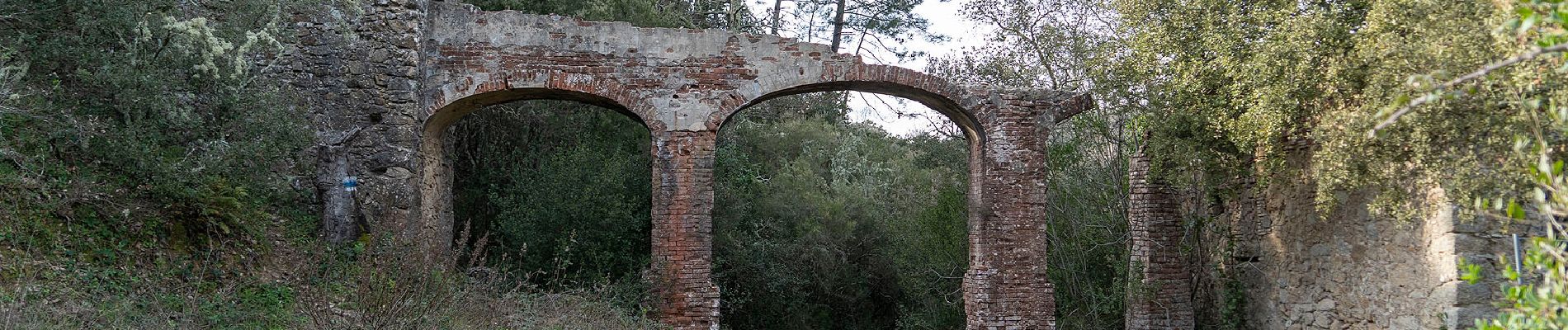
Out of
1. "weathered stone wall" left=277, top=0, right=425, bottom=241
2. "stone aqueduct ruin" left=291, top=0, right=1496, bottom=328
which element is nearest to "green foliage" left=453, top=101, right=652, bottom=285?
"stone aqueduct ruin" left=291, top=0, right=1496, bottom=328

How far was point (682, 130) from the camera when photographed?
10.2m

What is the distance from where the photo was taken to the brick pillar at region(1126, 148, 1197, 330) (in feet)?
36.0

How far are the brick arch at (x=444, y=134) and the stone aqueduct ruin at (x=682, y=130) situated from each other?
0.11 feet

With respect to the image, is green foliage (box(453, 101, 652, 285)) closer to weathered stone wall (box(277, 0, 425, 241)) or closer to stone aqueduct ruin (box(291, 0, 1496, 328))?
stone aqueduct ruin (box(291, 0, 1496, 328))

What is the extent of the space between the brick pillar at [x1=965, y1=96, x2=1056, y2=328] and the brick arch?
11.8 ft

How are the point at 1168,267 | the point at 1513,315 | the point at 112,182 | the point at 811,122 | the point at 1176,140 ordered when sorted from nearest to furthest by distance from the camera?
the point at 1513,315, the point at 112,182, the point at 1176,140, the point at 1168,267, the point at 811,122

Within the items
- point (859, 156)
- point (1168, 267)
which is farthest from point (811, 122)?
point (1168, 267)

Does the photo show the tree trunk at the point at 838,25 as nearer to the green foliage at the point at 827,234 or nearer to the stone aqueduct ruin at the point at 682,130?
the green foliage at the point at 827,234

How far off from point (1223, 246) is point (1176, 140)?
2323mm

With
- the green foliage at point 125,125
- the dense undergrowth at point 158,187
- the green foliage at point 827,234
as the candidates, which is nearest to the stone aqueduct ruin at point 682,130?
the dense undergrowth at point 158,187

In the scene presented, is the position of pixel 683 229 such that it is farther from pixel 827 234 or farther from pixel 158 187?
pixel 827 234

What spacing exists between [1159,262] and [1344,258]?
2.25 m

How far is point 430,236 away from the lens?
10.3 metres

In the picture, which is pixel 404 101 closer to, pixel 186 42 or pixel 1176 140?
pixel 186 42
